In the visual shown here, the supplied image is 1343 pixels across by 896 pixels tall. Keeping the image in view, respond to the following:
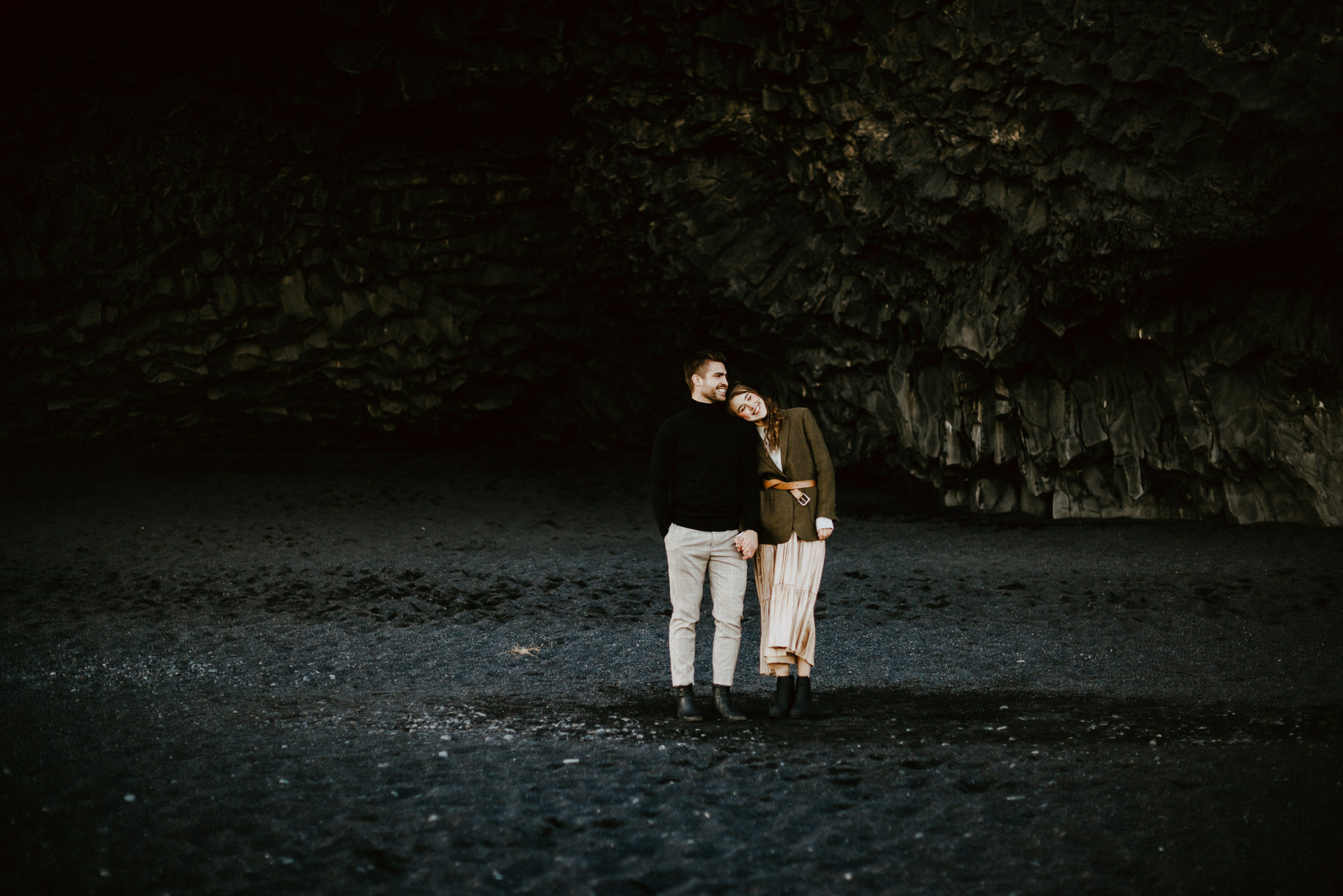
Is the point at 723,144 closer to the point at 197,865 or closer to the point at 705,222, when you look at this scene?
the point at 705,222

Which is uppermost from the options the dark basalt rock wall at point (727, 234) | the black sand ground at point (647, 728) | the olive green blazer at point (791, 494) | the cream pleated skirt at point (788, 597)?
the dark basalt rock wall at point (727, 234)

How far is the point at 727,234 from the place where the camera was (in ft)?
46.3

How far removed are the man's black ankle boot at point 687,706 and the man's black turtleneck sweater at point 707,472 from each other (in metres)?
0.80

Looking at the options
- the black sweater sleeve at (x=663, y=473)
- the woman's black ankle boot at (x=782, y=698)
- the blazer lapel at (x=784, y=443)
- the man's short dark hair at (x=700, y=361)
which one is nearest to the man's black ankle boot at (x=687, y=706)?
the woman's black ankle boot at (x=782, y=698)

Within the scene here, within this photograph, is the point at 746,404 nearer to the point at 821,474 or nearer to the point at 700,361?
the point at 700,361

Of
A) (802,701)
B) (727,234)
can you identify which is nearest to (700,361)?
(802,701)

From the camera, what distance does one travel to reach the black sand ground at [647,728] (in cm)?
311

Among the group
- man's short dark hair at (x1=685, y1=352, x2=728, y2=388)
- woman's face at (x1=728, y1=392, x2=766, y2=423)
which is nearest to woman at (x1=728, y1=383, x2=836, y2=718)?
woman's face at (x1=728, y1=392, x2=766, y2=423)

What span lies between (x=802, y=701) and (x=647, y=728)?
0.83 meters

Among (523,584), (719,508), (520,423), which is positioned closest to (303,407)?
(520,423)

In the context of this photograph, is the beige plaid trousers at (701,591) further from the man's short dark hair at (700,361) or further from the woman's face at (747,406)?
the man's short dark hair at (700,361)

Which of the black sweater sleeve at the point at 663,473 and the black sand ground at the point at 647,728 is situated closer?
the black sand ground at the point at 647,728

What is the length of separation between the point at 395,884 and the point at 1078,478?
35.3 ft

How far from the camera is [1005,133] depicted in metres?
10.8
